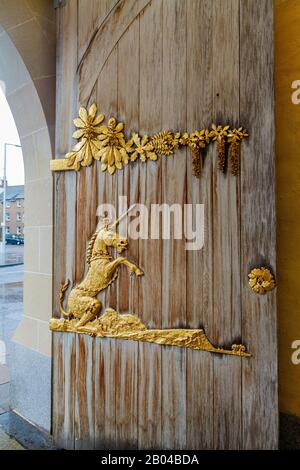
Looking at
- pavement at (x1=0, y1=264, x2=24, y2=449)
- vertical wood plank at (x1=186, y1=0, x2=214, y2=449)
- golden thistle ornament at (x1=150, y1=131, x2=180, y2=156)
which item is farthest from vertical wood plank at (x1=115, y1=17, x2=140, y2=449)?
pavement at (x1=0, y1=264, x2=24, y2=449)

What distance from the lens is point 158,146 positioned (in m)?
1.02

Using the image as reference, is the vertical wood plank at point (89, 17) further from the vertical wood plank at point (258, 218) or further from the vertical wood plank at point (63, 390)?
the vertical wood plank at point (63, 390)

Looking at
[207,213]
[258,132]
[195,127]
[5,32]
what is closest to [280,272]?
[207,213]

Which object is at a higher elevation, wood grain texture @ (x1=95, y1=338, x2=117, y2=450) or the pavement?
wood grain texture @ (x1=95, y1=338, x2=117, y2=450)

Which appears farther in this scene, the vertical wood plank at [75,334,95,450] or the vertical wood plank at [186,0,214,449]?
the vertical wood plank at [75,334,95,450]

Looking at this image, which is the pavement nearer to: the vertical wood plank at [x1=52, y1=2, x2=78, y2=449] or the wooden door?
the vertical wood plank at [x1=52, y1=2, x2=78, y2=449]

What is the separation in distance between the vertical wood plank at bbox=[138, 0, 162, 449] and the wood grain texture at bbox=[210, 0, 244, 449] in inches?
8.2

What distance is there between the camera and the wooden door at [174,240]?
0.91 metres

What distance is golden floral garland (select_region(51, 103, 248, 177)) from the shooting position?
0.93m

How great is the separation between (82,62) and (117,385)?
1.32 meters

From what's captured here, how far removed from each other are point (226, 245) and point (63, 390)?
92 cm

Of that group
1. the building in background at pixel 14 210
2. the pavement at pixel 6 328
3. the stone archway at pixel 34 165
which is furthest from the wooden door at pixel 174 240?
the building in background at pixel 14 210

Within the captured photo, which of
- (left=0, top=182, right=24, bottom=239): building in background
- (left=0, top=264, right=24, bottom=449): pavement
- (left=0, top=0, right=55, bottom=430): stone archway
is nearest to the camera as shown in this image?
(left=0, top=0, right=55, bottom=430): stone archway

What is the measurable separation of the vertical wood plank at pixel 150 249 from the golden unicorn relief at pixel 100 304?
0.14ft
